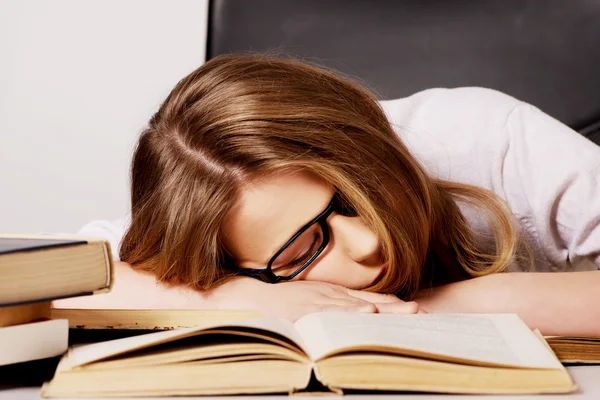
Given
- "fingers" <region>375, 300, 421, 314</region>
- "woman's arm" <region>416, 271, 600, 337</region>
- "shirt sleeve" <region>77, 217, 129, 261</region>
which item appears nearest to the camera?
"fingers" <region>375, 300, 421, 314</region>

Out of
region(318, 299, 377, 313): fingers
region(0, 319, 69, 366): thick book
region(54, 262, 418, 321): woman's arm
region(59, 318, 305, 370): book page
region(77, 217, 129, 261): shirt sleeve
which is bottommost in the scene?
region(77, 217, 129, 261): shirt sleeve

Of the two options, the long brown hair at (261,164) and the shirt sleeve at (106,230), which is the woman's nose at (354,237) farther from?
the shirt sleeve at (106,230)

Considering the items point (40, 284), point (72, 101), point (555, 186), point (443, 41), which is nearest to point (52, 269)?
point (40, 284)

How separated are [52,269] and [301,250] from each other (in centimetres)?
42

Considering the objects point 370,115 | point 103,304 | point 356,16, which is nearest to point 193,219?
point 103,304

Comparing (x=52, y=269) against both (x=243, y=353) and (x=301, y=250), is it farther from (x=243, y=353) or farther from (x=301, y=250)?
(x=301, y=250)

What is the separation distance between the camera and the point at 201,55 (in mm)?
2016

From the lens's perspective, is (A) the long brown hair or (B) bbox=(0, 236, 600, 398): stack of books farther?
(A) the long brown hair

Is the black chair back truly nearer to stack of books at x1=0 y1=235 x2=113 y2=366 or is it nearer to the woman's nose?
the woman's nose

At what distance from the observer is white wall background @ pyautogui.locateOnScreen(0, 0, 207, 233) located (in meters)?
2.03

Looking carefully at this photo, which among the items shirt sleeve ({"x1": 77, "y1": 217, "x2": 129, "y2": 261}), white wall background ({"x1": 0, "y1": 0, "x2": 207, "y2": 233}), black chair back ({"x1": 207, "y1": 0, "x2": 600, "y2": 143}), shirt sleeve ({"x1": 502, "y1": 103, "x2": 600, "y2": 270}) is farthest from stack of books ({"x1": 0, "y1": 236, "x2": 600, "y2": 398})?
white wall background ({"x1": 0, "y1": 0, "x2": 207, "y2": 233})

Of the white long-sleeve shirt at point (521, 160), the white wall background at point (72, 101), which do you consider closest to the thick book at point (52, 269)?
the white long-sleeve shirt at point (521, 160)

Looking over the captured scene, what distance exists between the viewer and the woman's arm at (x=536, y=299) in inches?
33.4

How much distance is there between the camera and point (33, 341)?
0.56m
